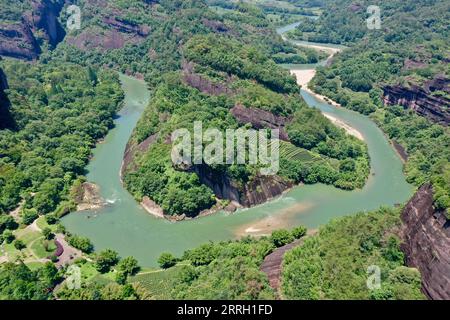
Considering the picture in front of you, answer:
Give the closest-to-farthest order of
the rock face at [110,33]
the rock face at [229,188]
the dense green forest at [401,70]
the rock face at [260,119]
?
1. the rock face at [229,188]
2. the rock face at [260,119]
3. the dense green forest at [401,70]
4. the rock face at [110,33]

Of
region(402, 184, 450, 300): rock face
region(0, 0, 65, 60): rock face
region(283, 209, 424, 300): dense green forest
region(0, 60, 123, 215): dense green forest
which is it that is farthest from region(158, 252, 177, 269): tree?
region(0, 0, 65, 60): rock face

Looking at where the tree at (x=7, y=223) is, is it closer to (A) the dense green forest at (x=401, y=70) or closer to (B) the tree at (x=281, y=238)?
(B) the tree at (x=281, y=238)

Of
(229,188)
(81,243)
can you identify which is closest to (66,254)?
(81,243)

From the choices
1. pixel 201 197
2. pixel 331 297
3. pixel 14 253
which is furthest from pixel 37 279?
pixel 331 297

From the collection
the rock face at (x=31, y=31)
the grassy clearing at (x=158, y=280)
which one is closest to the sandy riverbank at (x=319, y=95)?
the grassy clearing at (x=158, y=280)

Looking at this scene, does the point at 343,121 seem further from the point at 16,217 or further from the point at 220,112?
the point at 16,217

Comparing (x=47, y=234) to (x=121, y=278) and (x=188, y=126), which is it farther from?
(x=188, y=126)

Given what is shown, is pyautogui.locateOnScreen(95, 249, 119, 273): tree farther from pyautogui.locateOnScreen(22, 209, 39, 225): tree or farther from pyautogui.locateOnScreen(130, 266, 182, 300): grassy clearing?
pyautogui.locateOnScreen(22, 209, 39, 225): tree
